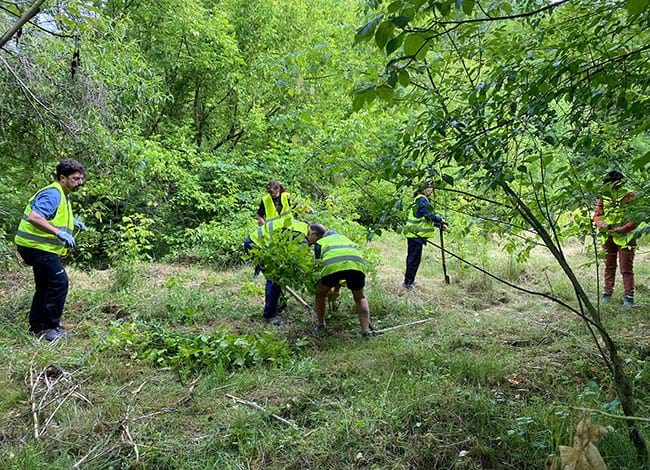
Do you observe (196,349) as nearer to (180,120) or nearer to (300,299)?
(300,299)

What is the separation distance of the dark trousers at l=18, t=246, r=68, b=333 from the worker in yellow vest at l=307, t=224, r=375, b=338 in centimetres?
256

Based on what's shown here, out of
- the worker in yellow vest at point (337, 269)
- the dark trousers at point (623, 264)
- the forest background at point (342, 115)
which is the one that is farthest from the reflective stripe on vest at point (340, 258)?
the dark trousers at point (623, 264)

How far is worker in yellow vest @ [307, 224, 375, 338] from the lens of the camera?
4.43 m

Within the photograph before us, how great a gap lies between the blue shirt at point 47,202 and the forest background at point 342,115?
0.83 meters

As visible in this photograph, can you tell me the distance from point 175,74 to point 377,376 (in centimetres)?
1050


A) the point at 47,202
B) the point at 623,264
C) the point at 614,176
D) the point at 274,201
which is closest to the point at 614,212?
the point at 614,176

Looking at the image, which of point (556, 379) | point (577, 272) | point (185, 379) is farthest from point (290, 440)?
point (577, 272)

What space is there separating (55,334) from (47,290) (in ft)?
1.44

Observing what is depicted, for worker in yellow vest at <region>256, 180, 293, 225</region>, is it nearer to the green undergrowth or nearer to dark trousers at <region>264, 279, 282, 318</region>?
dark trousers at <region>264, 279, 282, 318</region>

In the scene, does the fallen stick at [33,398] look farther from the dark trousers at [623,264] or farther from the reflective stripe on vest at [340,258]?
the dark trousers at [623,264]

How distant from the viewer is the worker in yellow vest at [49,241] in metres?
4.00

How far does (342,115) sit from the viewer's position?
1120cm

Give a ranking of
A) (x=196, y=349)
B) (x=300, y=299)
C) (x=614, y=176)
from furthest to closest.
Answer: (x=300, y=299)
(x=196, y=349)
(x=614, y=176)

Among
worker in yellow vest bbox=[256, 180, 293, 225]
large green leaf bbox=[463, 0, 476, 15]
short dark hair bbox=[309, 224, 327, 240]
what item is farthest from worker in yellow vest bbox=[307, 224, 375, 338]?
large green leaf bbox=[463, 0, 476, 15]
